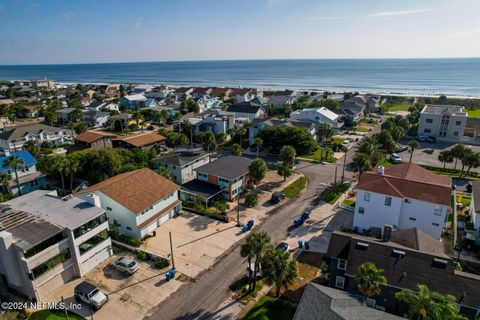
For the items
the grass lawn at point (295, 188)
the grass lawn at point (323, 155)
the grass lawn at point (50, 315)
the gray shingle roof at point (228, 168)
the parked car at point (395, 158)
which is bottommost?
the grass lawn at point (50, 315)

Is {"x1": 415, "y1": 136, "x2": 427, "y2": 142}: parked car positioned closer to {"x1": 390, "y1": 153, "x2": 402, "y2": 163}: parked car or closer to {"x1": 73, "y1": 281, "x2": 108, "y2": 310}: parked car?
{"x1": 390, "y1": 153, "x2": 402, "y2": 163}: parked car

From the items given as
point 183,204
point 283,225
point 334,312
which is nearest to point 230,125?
point 183,204

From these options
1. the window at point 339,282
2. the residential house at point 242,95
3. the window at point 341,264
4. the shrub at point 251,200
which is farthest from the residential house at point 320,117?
the window at point 339,282

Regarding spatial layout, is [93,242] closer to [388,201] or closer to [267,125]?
[388,201]

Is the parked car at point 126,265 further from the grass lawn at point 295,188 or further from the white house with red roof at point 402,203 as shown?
the white house with red roof at point 402,203

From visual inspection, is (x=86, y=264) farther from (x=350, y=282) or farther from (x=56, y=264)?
(x=350, y=282)

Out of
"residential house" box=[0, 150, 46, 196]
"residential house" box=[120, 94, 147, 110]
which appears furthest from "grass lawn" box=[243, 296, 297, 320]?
"residential house" box=[120, 94, 147, 110]
